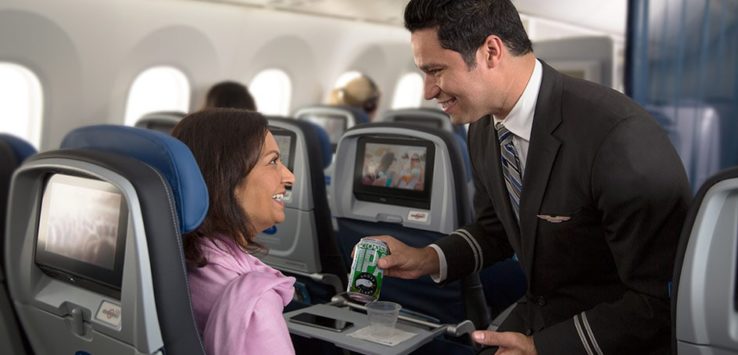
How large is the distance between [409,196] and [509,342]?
40.8 inches

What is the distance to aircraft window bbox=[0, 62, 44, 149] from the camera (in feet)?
17.6

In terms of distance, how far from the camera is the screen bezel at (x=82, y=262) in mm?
1378

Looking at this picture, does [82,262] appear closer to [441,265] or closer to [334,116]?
[441,265]

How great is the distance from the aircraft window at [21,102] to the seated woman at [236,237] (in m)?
4.28

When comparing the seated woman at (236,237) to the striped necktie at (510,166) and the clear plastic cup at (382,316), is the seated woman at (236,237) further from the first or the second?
the striped necktie at (510,166)

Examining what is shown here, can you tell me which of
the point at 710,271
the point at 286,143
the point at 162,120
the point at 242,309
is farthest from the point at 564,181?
the point at 162,120

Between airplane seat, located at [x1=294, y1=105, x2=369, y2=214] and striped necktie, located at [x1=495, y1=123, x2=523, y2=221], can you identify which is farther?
airplane seat, located at [x1=294, y1=105, x2=369, y2=214]

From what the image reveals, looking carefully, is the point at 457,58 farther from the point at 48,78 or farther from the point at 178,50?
the point at 178,50

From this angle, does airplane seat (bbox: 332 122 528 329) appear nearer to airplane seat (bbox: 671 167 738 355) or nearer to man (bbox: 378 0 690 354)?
man (bbox: 378 0 690 354)

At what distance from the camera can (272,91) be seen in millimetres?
8461

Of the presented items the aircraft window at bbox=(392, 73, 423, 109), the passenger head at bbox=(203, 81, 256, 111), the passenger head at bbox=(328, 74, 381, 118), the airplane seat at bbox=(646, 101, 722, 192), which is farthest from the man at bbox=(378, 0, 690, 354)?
the aircraft window at bbox=(392, 73, 423, 109)

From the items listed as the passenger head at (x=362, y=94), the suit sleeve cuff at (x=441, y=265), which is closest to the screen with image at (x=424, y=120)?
the passenger head at (x=362, y=94)

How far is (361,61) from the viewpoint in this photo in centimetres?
989

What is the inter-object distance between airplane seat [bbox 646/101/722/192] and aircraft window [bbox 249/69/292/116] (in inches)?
201
